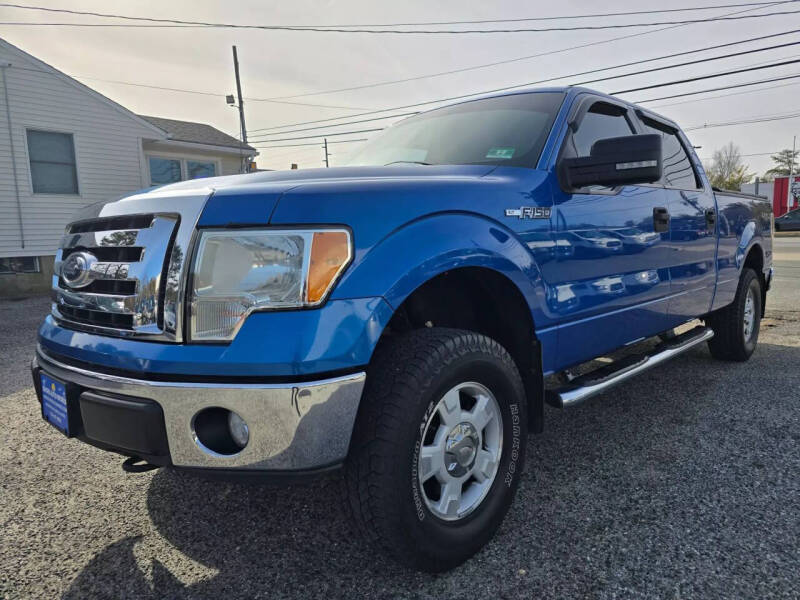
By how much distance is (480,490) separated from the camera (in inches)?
79.4

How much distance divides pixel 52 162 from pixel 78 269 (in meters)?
11.7

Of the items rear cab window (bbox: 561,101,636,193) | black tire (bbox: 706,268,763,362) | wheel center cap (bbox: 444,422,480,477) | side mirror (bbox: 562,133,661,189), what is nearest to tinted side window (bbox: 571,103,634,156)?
rear cab window (bbox: 561,101,636,193)

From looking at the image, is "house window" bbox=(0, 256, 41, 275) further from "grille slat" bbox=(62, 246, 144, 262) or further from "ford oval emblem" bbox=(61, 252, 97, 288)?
"grille slat" bbox=(62, 246, 144, 262)

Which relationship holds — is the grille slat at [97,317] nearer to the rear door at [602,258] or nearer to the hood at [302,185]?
the hood at [302,185]

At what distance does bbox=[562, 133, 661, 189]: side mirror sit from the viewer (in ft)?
7.35

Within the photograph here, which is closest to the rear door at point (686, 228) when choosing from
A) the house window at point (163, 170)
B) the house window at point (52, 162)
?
the house window at point (52, 162)

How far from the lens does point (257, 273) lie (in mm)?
1595

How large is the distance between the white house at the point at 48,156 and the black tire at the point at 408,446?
39.2 feet

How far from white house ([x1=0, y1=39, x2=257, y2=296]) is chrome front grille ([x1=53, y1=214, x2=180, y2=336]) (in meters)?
11.0

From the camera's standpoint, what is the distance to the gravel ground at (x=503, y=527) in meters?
1.83

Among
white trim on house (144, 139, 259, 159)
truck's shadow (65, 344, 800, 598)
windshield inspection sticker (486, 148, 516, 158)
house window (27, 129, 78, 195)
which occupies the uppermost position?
white trim on house (144, 139, 259, 159)

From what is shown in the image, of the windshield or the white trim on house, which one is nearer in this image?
the windshield

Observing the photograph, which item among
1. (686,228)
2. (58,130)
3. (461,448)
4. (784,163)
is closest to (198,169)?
(58,130)

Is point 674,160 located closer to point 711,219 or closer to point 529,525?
point 711,219
